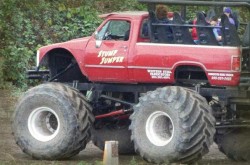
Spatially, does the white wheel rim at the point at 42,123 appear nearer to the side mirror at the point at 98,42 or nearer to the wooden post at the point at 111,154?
the side mirror at the point at 98,42

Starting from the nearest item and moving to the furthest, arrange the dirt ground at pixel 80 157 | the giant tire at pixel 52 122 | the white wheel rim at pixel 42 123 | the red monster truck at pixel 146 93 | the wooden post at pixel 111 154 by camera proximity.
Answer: the wooden post at pixel 111 154 → the red monster truck at pixel 146 93 → the dirt ground at pixel 80 157 → the giant tire at pixel 52 122 → the white wheel rim at pixel 42 123

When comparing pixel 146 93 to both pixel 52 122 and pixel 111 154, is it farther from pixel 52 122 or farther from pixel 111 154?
pixel 111 154

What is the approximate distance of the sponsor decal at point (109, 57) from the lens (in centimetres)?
1595

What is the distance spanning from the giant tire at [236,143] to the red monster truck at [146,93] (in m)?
0.02

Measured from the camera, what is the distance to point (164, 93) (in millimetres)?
15008

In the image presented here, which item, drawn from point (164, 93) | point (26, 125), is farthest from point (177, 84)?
point (26, 125)

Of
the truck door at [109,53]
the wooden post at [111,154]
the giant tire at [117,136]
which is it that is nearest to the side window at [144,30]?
the truck door at [109,53]

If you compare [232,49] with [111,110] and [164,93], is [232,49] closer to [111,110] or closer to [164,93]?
[164,93]

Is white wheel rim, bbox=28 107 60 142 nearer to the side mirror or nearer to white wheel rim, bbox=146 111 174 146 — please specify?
the side mirror

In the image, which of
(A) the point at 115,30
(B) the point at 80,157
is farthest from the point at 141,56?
(B) the point at 80,157

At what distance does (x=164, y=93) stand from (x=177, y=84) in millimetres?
849

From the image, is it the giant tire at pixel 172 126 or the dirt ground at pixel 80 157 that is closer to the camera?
the giant tire at pixel 172 126

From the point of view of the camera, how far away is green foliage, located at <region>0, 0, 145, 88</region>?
2645 centimetres

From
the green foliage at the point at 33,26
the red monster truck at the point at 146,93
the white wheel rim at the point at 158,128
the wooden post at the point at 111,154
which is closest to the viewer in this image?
the wooden post at the point at 111,154
